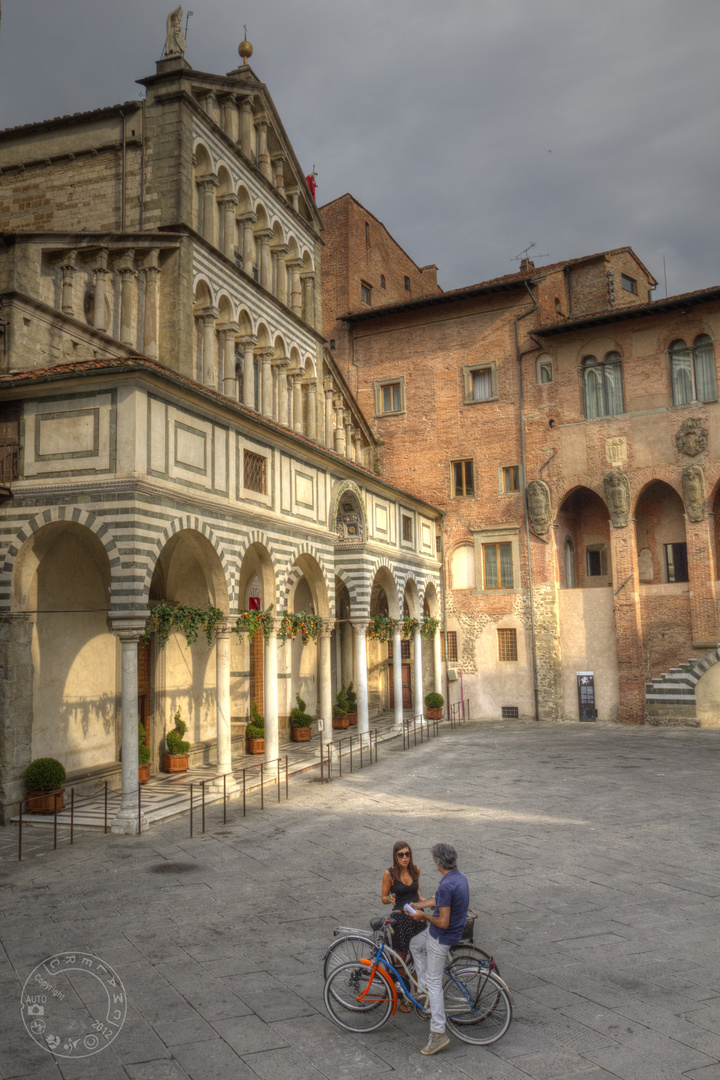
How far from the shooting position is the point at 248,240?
23141 mm

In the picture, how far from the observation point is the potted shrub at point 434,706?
30688mm

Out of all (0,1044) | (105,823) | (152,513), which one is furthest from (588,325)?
(0,1044)

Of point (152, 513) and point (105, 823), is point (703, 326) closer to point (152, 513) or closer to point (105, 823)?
point (152, 513)

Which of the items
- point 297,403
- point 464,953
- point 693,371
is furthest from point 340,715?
point 464,953

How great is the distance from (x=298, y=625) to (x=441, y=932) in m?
13.4

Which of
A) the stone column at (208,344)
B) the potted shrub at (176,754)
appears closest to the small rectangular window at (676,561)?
the stone column at (208,344)

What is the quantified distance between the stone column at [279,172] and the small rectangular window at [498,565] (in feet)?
46.6

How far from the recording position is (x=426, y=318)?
33281 mm

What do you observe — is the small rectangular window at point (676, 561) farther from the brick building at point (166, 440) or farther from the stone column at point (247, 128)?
the stone column at point (247, 128)

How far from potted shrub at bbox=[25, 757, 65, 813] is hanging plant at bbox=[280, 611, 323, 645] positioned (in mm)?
5852

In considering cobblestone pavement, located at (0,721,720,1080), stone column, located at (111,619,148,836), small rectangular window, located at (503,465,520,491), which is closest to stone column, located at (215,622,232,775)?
cobblestone pavement, located at (0,721,720,1080)

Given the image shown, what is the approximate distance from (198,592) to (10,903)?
10482mm

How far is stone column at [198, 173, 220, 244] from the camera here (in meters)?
21.5

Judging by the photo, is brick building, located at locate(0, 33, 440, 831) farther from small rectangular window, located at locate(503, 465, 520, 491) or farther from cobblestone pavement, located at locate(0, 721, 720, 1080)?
small rectangular window, located at locate(503, 465, 520, 491)
